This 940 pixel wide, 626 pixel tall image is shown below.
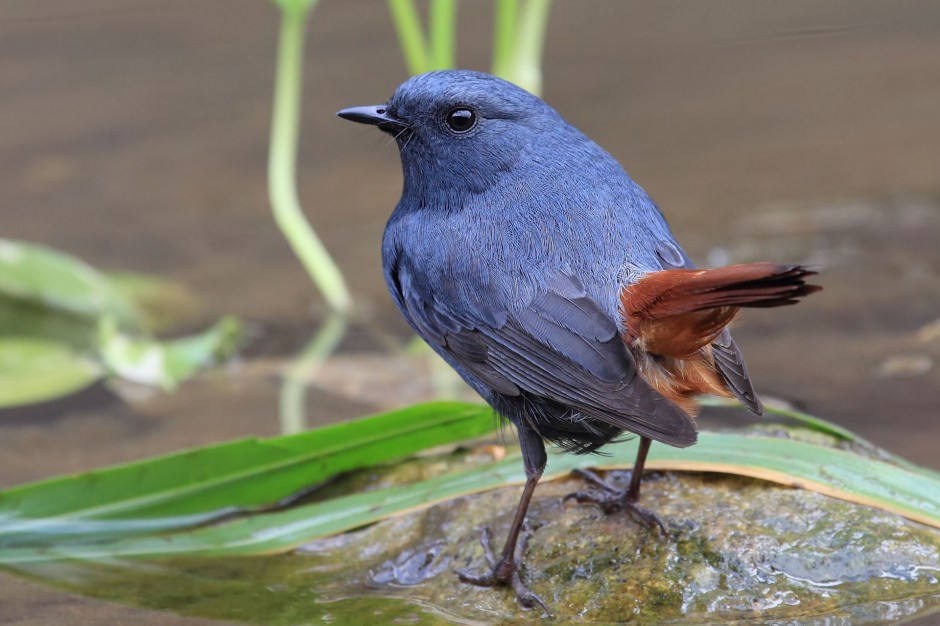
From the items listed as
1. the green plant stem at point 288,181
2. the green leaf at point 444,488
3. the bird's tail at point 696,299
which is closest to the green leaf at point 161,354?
the green plant stem at point 288,181

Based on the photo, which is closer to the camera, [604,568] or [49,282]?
[604,568]

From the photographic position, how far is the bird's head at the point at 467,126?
141 inches

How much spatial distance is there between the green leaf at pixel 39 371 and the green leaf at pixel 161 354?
0.14 m

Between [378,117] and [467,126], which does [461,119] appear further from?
[378,117]

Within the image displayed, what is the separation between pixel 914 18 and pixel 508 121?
6.57 m

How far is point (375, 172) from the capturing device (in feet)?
24.4

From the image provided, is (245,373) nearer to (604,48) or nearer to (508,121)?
(508,121)

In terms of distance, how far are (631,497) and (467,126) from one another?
1.21 metres

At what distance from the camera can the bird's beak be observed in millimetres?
3645

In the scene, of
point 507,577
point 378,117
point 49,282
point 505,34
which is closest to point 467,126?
point 378,117

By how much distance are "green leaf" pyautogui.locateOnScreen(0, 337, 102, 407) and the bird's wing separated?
2380mm

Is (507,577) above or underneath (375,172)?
underneath

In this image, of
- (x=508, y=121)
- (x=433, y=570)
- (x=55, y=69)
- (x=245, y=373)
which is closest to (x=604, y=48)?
(x=55, y=69)

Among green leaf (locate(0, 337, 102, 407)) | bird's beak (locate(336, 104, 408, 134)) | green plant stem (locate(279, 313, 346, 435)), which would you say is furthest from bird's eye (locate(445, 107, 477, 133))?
green leaf (locate(0, 337, 102, 407))
